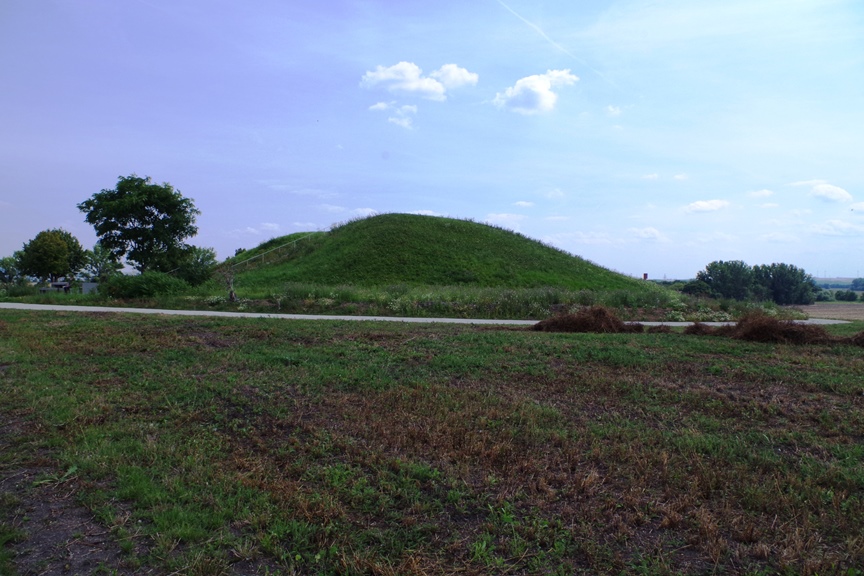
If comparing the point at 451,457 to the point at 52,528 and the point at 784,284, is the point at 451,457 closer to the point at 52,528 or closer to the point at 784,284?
the point at 52,528

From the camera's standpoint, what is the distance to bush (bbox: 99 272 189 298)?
19625 millimetres

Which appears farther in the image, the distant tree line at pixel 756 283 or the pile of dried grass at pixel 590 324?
the distant tree line at pixel 756 283

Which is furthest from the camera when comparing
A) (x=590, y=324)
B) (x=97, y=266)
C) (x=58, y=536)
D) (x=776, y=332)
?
(x=97, y=266)

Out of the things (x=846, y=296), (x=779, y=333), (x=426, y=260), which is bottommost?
(x=779, y=333)

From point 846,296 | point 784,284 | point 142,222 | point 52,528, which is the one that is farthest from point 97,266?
point 846,296

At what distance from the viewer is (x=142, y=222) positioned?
104 feet

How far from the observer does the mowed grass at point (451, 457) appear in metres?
3.36

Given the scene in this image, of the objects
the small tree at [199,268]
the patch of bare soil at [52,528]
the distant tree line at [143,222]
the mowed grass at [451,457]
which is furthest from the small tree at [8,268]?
the patch of bare soil at [52,528]

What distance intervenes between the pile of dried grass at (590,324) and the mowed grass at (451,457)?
11.4 feet

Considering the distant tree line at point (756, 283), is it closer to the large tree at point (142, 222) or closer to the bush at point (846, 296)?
the bush at point (846, 296)

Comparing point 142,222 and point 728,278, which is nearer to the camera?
point 728,278

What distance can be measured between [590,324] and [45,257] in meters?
51.7

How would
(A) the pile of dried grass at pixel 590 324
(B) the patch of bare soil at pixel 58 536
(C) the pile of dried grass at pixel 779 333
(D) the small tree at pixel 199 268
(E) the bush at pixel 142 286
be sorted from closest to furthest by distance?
(B) the patch of bare soil at pixel 58 536 → (C) the pile of dried grass at pixel 779 333 → (A) the pile of dried grass at pixel 590 324 → (E) the bush at pixel 142 286 → (D) the small tree at pixel 199 268

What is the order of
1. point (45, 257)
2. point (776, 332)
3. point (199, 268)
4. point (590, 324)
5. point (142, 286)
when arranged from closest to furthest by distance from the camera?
point (776, 332) → point (590, 324) → point (142, 286) → point (199, 268) → point (45, 257)
